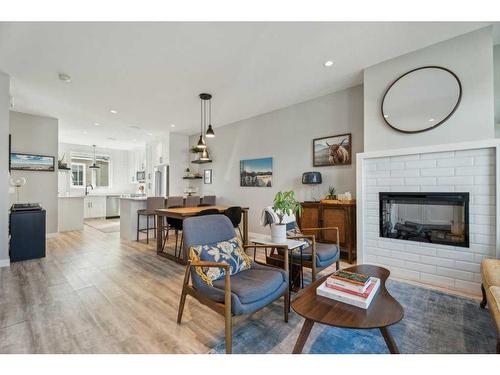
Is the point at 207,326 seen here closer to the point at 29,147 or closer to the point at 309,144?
the point at 309,144

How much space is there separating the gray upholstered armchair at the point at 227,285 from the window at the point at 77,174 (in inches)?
334

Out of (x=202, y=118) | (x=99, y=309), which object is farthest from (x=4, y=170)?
(x=202, y=118)

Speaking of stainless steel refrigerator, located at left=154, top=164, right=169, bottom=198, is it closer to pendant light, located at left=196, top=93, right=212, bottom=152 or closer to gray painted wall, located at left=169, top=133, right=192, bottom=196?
gray painted wall, located at left=169, top=133, right=192, bottom=196

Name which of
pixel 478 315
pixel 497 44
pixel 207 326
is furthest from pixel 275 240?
pixel 497 44

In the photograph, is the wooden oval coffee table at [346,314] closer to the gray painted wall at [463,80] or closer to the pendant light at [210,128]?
the gray painted wall at [463,80]

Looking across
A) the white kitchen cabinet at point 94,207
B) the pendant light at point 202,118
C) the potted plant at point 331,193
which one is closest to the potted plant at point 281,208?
the potted plant at point 331,193

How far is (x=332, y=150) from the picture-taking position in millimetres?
4113

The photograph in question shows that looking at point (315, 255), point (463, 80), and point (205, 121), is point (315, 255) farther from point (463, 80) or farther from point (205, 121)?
point (205, 121)

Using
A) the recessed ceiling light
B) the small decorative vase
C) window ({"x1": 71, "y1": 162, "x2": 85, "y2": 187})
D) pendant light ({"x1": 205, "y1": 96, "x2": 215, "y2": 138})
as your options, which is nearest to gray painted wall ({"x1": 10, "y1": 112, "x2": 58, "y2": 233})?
the recessed ceiling light

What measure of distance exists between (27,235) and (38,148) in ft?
8.41

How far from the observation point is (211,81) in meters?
3.66

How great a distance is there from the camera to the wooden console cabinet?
3.49 metres

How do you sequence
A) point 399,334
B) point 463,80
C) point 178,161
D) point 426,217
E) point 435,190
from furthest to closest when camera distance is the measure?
point 178,161, point 426,217, point 435,190, point 463,80, point 399,334

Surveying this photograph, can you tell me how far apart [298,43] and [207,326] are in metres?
2.99
